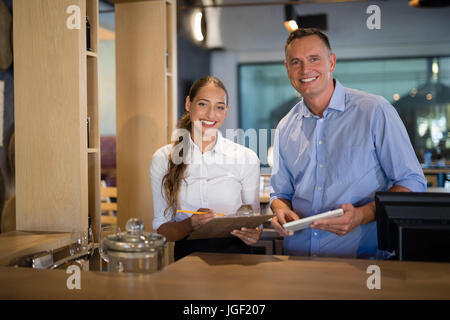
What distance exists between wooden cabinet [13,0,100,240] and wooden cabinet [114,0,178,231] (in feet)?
5.01

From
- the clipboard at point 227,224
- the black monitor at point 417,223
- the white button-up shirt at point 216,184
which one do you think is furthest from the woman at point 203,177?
the black monitor at point 417,223

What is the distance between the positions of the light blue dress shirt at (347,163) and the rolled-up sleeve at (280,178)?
58 mm

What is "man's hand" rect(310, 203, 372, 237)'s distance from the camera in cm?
Result: 175

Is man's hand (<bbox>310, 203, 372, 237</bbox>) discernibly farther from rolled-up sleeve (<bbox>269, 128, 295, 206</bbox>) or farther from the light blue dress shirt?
rolled-up sleeve (<bbox>269, 128, 295, 206</bbox>)

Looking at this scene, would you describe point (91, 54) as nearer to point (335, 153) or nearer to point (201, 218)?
point (201, 218)

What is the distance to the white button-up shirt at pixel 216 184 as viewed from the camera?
2.29 metres

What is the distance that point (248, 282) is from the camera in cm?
141

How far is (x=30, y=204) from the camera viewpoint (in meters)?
2.53

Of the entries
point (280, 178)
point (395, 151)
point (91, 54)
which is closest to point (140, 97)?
point (91, 54)

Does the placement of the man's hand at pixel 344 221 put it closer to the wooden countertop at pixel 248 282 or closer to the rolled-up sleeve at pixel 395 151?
the wooden countertop at pixel 248 282

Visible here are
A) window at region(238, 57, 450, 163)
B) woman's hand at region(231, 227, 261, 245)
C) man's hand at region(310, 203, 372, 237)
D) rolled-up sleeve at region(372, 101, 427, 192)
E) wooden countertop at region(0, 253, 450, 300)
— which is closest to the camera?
wooden countertop at region(0, 253, 450, 300)

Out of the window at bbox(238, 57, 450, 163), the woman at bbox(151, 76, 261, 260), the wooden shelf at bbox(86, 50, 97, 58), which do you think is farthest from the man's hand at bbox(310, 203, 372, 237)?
the window at bbox(238, 57, 450, 163)
